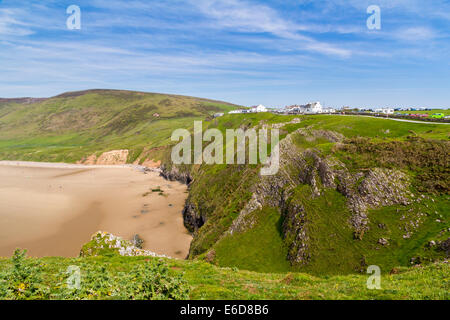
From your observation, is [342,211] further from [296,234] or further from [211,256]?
A: [211,256]

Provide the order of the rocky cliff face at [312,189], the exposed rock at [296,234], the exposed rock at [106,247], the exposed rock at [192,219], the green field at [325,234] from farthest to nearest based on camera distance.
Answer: the exposed rock at [192,219] < the rocky cliff face at [312,189] < the exposed rock at [296,234] < the exposed rock at [106,247] < the green field at [325,234]

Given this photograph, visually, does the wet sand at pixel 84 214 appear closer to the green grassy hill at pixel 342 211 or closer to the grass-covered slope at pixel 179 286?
the green grassy hill at pixel 342 211

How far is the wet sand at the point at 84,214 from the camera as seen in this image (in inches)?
2400

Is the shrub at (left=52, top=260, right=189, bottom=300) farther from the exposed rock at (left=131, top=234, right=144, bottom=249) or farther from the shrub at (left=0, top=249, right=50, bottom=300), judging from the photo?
the exposed rock at (left=131, top=234, right=144, bottom=249)

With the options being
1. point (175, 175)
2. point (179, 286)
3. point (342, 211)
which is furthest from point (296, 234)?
point (175, 175)

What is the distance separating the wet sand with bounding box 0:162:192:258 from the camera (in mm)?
60969

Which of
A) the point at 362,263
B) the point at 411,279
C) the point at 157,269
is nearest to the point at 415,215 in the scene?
the point at 362,263

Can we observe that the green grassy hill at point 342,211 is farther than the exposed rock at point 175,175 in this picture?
No

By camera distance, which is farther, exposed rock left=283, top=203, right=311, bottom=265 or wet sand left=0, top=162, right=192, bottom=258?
wet sand left=0, top=162, right=192, bottom=258

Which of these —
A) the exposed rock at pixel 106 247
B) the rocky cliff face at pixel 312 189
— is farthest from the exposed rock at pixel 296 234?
the exposed rock at pixel 106 247

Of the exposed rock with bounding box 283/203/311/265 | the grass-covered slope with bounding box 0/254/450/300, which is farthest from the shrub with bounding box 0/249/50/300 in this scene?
the exposed rock with bounding box 283/203/311/265

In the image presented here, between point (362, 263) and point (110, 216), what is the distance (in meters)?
79.1

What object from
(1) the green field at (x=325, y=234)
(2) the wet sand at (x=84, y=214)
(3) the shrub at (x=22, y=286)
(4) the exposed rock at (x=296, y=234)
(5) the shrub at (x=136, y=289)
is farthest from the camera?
(2) the wet sand at (x=84, y=214)
